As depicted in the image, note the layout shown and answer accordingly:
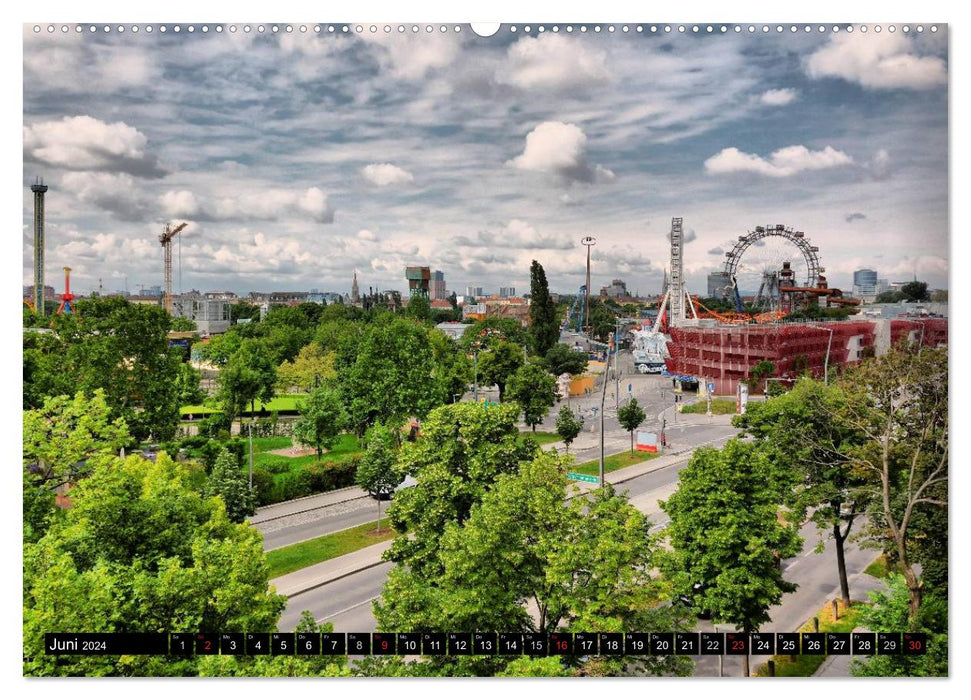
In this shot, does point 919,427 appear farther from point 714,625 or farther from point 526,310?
point 526,310

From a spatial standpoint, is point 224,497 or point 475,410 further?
point 224,497

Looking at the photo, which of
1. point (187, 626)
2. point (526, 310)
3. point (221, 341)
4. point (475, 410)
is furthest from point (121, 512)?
point (221, 341)

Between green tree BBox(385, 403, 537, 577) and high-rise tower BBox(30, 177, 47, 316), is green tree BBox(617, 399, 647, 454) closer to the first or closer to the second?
green tree BBox(385, 403, 537, 577)

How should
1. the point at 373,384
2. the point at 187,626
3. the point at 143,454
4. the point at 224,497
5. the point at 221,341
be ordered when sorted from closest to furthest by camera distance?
the point at 187,626, the point at 224,497, the point at 143,454, the point at 221,341, the point at 373,384

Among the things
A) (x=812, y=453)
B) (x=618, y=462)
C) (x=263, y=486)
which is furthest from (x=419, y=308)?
(x=812, y=453)

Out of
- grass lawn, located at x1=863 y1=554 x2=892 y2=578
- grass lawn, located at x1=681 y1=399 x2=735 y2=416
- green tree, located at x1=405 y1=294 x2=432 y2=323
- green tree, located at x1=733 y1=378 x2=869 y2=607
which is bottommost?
grass lawn, located at x1=863 y1=554 x2=892 y2=578

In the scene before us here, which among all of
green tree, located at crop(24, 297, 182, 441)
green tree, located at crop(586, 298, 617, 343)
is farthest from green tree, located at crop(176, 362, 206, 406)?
green tree, located at crop(586, 298, 617, 343)

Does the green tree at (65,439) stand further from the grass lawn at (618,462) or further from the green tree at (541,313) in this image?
the grass lawn at (618,462)
